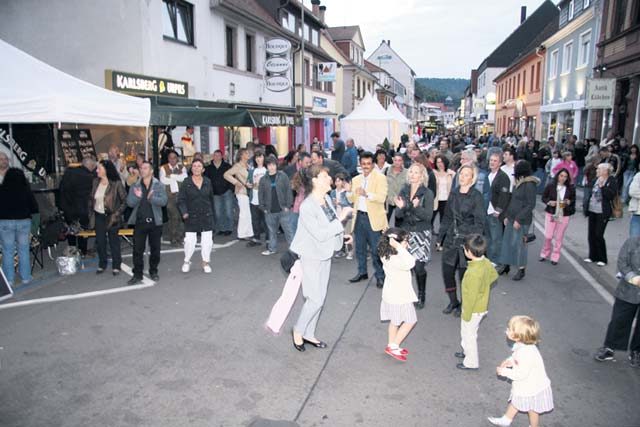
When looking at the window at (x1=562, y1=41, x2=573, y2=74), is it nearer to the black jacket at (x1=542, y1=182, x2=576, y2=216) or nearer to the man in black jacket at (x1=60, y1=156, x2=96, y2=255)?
the black jacket at (x1=542, y1=182, x2=576, y2=216)

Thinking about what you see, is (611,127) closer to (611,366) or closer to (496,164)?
(496,164)

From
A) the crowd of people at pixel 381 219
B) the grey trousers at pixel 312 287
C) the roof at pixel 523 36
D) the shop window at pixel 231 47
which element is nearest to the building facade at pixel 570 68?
the crowd of people at pixel 381 219

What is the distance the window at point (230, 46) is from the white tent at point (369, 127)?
6.30m

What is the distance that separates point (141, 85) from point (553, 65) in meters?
24.2

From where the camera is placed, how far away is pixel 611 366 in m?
4.82

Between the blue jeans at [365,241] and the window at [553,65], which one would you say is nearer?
the blue jeans at [365,241]

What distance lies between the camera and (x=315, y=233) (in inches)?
190

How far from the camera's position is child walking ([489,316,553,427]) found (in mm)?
3564

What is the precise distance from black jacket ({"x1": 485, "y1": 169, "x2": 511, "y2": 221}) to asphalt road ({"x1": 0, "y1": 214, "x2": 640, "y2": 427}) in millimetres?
1267

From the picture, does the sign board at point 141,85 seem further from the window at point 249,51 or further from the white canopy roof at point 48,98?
the window at point 249,51

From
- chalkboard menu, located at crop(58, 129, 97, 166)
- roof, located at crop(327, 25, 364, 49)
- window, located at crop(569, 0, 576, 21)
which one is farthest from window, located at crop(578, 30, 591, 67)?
roof, located at crop(327, 25, 364, 49)

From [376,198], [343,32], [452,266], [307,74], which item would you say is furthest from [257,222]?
[343,32]

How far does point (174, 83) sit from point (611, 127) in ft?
49.0

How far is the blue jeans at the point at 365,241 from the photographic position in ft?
23.2
